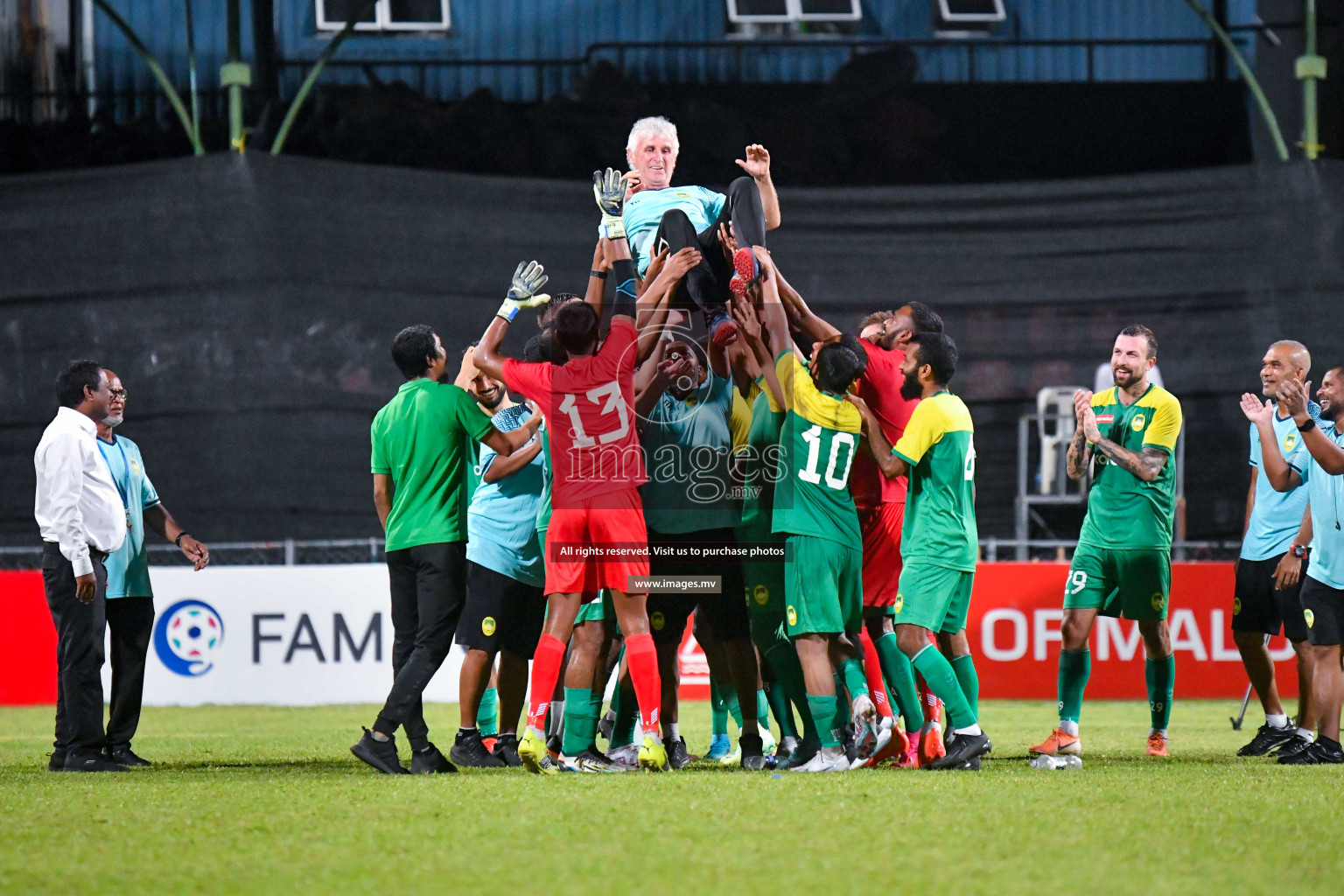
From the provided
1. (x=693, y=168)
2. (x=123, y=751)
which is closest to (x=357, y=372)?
(x=693, y=168)

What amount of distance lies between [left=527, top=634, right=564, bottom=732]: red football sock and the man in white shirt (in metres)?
2.16

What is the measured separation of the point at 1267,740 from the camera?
25.8 feet

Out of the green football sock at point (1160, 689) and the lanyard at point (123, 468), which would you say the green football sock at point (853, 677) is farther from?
the lanyard at point (123, 468)

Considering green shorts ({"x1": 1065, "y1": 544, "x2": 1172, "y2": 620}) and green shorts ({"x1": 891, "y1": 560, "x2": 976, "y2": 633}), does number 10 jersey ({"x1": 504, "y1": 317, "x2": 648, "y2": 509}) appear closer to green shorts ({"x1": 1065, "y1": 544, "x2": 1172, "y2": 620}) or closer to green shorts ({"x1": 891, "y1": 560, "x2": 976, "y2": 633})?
green shorts ({"x1": 891, "y1": 560, "x2": 976, "y2": 633})

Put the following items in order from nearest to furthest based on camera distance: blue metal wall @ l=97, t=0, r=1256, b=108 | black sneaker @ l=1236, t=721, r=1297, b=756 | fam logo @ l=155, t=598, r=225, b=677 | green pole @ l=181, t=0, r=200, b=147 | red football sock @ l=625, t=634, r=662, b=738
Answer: red football sock @ l=625, t=634, r=662, b=738, black sneaker @ l=1236, t=721, r=1297, b=756, fam logo @ l=155, t=598, r=225, b=677, green pole @ l=181, t=0, r=200, b=147, blue metal wall @ l=97, t=0, r=1256, b=108

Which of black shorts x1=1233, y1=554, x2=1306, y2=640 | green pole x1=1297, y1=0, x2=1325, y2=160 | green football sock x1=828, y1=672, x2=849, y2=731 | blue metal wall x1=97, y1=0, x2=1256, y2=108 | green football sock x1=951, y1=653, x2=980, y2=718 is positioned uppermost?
blue metal wall x1=97, y1=0, x2=1256, y2=108

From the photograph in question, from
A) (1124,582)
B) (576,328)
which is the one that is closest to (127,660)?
(576,328)

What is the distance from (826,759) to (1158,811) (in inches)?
68.2

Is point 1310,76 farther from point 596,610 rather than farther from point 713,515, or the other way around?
point 596,610

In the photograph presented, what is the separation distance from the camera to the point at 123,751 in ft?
24.3

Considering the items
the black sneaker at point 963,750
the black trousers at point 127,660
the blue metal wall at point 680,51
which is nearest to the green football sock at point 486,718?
the black trousers at point 127,660

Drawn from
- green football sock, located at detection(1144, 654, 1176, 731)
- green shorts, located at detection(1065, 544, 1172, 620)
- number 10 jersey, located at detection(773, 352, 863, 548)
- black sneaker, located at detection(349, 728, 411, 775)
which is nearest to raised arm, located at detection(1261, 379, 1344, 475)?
green shorts, located at detection(1065, 544, 1172, 620)

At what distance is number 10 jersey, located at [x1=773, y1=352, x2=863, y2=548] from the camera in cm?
666

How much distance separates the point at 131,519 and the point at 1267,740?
6221mm
